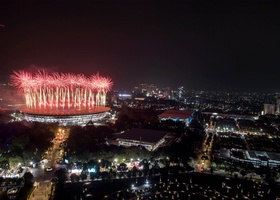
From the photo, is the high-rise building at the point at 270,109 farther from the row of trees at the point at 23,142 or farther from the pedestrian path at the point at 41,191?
the pedestrian path at the point at 41,191

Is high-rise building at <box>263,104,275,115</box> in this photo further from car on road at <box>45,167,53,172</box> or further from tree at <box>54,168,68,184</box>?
tree at <box>54,168,68,184</box>

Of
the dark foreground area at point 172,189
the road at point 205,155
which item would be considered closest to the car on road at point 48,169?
the dark foreground area at point 172,189

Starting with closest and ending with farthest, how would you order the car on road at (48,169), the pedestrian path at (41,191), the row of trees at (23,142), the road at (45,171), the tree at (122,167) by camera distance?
the pedestrian path at (41,191) → the road at (45,171) → the car on road at (48,169) → the tree at (122,167) → the row of trees at (23,142)

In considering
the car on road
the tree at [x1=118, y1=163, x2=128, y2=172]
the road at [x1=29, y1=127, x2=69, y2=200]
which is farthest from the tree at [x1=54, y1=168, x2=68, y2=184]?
the tree at [x1=118, y1=163, x2=128, y2=172]

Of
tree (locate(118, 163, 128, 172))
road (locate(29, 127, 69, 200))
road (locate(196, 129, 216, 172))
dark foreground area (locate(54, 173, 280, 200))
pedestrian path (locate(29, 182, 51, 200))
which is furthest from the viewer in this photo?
road (locate(196, 129, 216, 172))

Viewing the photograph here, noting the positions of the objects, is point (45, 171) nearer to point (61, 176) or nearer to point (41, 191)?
point (61, 176)

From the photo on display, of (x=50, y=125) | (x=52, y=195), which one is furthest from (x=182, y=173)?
(x=50, y=125)

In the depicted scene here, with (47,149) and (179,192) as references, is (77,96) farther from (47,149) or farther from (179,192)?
(179,192)

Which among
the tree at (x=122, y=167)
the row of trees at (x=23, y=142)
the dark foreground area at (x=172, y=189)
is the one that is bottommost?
the dark foreground area at (x=172, y=189)

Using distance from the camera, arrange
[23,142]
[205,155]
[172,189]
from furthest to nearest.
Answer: [205,155] → [23,142] → [172,189]

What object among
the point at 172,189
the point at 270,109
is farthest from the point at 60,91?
the point at 270,109
